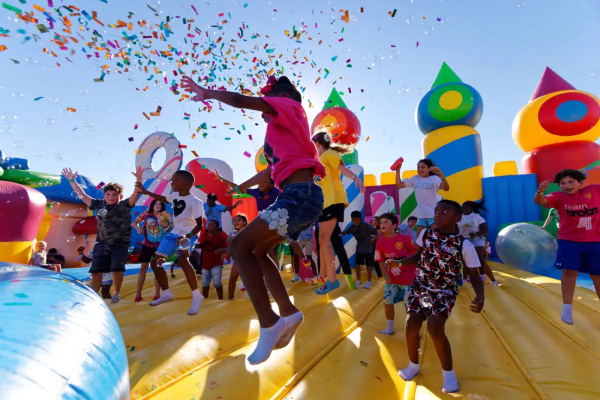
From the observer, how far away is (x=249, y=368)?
170 centimetres

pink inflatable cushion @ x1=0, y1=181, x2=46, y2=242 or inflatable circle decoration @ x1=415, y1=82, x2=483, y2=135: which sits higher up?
inflatable circle decoration @ x1=415, y1=82, x2=483, y2=135

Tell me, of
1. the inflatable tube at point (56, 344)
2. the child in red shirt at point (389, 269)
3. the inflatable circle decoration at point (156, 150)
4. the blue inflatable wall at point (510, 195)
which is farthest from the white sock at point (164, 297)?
the blue inflatable wall at point (510, 195)

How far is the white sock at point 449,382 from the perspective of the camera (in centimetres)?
167

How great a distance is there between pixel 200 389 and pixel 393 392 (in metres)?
0.99

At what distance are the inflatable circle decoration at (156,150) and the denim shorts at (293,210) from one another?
7857mm

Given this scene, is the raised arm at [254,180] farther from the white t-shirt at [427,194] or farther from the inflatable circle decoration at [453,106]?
the inflatable circle decoration at [453,106]

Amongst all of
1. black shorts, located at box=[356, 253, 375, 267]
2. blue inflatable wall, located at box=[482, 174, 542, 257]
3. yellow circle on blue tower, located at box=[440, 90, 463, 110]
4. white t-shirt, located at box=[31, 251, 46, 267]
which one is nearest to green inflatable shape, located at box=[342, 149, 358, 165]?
yellow circle on blue tower, located at box=[440, 90, 463, 110]

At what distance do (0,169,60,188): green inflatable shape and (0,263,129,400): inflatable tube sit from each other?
5361mm

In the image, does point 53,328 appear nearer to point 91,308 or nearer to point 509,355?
point 91,308

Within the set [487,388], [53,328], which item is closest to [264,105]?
[53,328]

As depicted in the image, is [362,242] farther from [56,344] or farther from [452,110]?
[56,344]

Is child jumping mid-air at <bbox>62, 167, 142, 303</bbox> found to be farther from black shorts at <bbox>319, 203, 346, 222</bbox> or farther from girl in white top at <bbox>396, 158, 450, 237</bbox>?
girl in white top at <bbox>396, 158, 450, 237</bbox>

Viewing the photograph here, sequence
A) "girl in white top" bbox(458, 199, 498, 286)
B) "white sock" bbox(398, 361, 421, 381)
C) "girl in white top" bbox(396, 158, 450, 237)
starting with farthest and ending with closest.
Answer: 1. "girl in white top" bbox(458, 199, 498, 286)
2. "girl in white top" bbox(396, 158, 450, 237)
3. "white sock" bbox(398, 361, 421, 381)

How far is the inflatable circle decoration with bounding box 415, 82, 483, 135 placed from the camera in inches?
268
